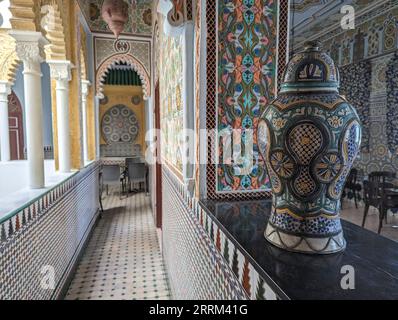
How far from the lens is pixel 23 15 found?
1.87 meters

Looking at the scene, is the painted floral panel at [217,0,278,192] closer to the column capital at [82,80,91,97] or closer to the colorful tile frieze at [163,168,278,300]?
the colorful tile frieze at [163,168,278,300]

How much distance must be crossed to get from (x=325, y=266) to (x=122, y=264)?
2672 millimetres

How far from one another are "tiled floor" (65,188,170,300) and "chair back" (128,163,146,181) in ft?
4.78

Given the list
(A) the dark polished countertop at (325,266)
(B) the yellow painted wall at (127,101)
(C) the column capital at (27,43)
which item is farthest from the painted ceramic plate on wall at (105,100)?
(A) the dark polished countertop at (325,266)

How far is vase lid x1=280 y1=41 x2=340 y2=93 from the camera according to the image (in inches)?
26.0

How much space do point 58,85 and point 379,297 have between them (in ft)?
10.8

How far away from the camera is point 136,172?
604 centimetres

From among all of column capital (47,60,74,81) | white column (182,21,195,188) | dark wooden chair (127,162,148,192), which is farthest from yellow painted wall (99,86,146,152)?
white column (182,21,195,188)

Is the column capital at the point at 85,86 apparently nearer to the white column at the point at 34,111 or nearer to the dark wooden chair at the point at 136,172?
the dark wooden chair at the point at 136,172

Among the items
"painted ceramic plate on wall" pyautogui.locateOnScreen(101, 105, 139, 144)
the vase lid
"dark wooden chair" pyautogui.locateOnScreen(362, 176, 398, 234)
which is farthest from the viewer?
"painted ceramic plate on wall" pyautogui.locateOnScreen(101, 105, 139, 144)

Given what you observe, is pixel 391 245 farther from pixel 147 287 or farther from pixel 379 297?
pixel 147 287

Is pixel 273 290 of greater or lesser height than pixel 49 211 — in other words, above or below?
above

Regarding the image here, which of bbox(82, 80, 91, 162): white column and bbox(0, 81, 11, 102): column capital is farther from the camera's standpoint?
bbox(82, 80, 91, 162): white column
